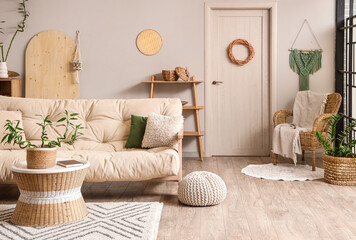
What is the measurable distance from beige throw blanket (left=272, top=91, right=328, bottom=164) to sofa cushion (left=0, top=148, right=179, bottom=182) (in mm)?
1820

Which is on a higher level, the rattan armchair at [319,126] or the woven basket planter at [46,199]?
the rattan armchair at [319,126]

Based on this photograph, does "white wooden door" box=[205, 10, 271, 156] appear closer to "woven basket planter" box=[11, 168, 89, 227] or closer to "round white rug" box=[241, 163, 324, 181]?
"round white rug" box=[241, 163, 324, 181]

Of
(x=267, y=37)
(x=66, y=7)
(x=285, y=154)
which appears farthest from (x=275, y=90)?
(x=66, y=7)

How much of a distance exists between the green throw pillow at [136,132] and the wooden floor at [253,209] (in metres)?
0.43

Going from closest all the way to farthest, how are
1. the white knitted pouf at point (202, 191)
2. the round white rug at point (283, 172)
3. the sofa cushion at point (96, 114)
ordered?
the white knitted pouf at point (202, 191) → the sofa cushion at point (96, 114) → the round white rug at point (283, 172)

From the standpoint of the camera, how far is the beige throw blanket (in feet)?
17.9

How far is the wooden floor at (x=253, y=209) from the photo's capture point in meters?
3.34

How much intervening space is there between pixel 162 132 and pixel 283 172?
1.59m

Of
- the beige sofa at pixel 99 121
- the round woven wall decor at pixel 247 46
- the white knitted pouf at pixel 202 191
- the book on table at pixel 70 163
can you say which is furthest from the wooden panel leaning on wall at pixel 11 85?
the white knitted pouf at pixel 202 191

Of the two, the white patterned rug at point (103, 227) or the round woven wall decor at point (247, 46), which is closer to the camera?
the white patterned rug at point (103, 227)

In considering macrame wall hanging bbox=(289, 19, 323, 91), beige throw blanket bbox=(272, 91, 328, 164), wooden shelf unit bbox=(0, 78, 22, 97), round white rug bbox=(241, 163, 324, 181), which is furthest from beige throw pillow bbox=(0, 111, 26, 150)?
macrame wall hanging bbox=(289, 19, 323, 91)

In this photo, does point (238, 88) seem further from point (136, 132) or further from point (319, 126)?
point (136, 132)

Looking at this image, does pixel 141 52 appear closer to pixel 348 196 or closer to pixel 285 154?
pixel 285 154

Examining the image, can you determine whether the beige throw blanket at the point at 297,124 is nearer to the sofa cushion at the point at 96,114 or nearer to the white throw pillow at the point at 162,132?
the sofa cushion at the point at 96,114
